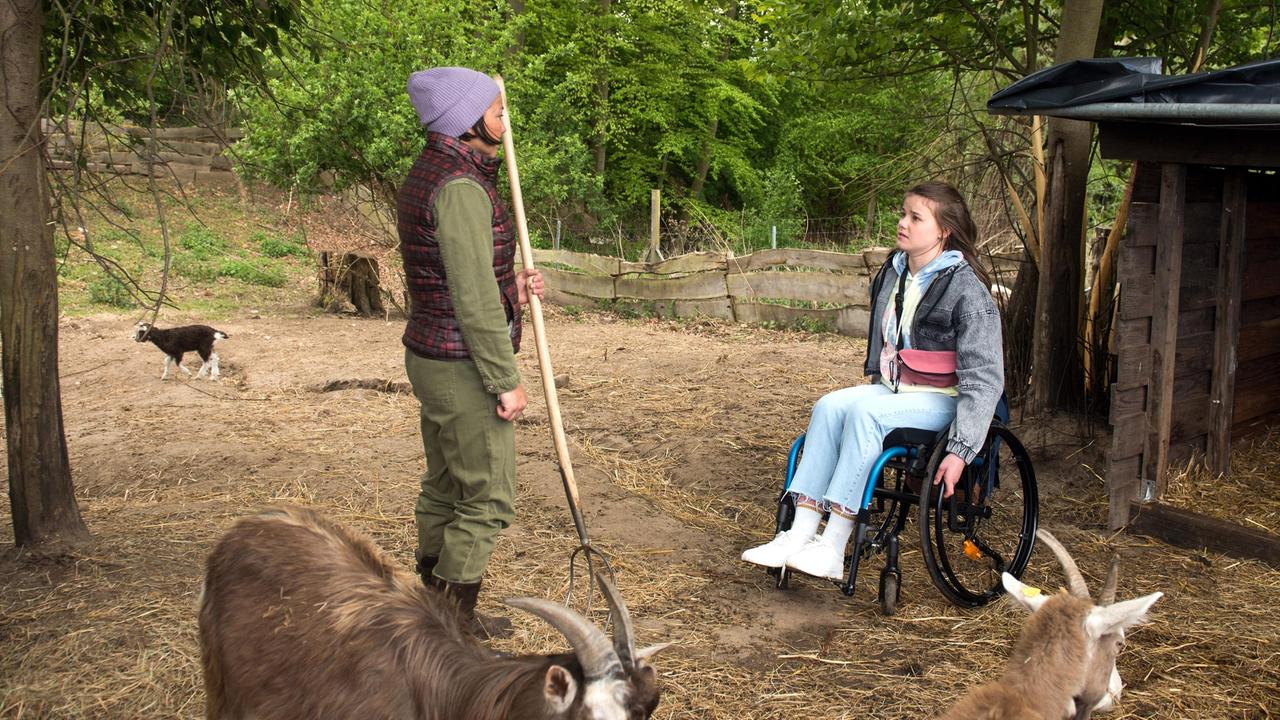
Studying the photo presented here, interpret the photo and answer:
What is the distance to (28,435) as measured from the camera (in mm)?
4473

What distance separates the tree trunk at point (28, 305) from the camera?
4.32m

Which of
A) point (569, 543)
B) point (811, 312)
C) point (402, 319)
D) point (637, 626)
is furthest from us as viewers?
point (402, 319)

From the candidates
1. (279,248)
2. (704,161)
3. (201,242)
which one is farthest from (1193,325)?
(704,161)

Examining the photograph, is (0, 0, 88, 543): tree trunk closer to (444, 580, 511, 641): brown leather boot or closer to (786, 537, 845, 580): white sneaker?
(444, 580, 511, 641): brown leather boot

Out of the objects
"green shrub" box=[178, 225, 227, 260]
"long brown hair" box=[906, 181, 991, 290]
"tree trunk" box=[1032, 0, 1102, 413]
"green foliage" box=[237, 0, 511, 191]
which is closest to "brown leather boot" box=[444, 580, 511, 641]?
"long brown hair" box=[906, 181, 991, 290]

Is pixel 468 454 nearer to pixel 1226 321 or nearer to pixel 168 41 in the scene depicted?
pixel 168 41

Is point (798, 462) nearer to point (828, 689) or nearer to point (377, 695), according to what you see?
point (828, 689)

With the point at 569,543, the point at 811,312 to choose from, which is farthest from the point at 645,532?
the point at 811,312

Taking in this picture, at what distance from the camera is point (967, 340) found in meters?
4.19

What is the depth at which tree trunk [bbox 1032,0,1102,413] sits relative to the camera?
609 cm

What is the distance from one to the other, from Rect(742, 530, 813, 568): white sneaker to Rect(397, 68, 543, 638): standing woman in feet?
3.78

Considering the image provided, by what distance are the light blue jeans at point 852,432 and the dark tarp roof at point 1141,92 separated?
1500mm

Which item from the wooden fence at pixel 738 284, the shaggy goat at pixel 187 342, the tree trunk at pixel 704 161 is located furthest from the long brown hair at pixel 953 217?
the tree trunk at pixel 704 161

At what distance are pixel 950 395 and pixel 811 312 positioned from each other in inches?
301
